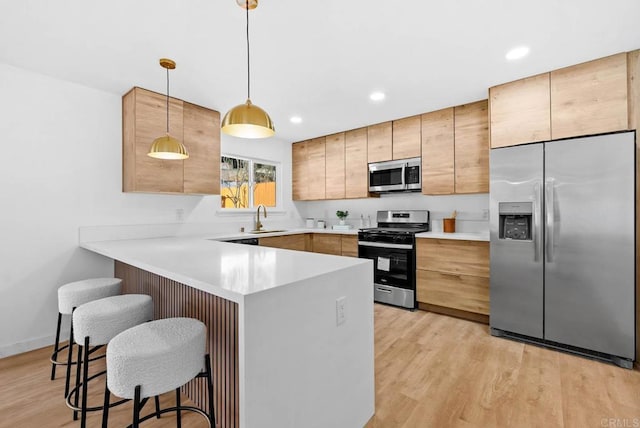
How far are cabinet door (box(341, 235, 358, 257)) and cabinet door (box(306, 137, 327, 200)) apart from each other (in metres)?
0.89

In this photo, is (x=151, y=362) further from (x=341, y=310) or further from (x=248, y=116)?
(x=248, y=116)

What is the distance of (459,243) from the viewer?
3174 mm

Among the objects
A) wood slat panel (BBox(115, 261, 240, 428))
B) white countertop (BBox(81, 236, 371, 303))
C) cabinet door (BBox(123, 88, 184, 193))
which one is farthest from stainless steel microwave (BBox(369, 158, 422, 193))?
wood slat panel (BBox(115, 261, 240, 428))

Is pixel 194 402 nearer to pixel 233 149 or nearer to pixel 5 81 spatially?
pixel 5 81

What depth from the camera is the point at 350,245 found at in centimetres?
409

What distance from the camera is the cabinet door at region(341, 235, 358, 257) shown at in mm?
4043

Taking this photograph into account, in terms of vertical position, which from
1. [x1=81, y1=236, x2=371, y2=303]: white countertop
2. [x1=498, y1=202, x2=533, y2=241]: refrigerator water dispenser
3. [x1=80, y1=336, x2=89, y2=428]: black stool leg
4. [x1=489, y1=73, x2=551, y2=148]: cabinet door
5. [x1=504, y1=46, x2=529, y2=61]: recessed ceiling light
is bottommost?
[x1=80, y1=336, x2=89, y2=428]: black stool leg

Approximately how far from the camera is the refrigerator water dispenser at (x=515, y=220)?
2.61m

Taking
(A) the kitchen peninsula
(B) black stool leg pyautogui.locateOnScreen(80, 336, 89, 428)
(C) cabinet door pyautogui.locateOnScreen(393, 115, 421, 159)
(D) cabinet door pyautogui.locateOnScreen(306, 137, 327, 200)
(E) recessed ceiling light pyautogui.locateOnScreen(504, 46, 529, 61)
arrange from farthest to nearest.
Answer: (D) cabinet door pyautogui.locateOnScreen(306, 137, 327, 200), (C) cabinet door pyautogui.locateOnScreen(393, 115, 421, 159), (E) recessed ceiling light pyautogui.locateOnScreen(504, 46, 529, 61), (B) black stool leg pyautogui.locateOnScreen(80, 336, 89, 428), (A) the kitchen peninsula

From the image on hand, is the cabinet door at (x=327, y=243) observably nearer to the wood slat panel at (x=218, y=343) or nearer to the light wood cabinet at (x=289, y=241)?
the light wood cabinet at (x=289, y=241)

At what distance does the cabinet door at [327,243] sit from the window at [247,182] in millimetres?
997

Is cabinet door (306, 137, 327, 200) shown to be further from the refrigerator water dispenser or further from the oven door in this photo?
the refrigerator water dispenser
